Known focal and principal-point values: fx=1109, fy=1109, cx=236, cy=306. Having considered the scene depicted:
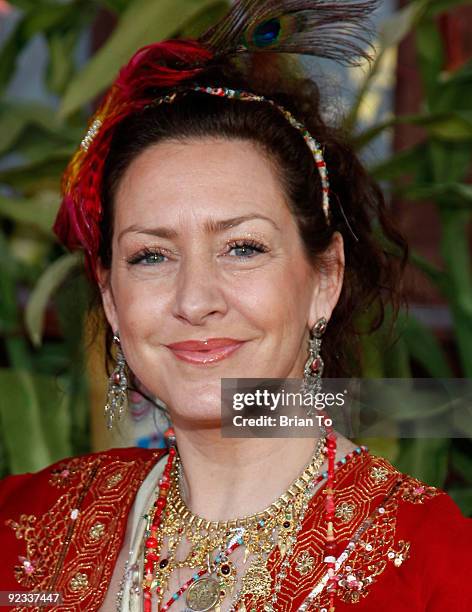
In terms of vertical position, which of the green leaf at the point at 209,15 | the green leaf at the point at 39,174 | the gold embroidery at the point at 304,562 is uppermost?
the green leaf at the point at 209,15

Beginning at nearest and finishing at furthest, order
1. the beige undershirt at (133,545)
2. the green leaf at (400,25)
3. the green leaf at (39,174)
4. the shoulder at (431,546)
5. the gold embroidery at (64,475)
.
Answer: the shoulder at (431,546)
the beige undershirt at (133,545)
the gold embroidery at (64,475)
the green leaf at (400,25)
the green leaf at (39,174)

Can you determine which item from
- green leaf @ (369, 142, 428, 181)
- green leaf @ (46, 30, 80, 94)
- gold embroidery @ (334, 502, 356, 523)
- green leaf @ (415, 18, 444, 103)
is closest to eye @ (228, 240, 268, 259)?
gold embroidery @ (334, 502, 356, 523)

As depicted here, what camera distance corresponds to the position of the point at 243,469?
1.60 metres

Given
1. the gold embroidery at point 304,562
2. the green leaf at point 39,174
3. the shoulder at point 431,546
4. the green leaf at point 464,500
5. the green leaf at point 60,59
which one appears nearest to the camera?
the shoulder at point 431,546

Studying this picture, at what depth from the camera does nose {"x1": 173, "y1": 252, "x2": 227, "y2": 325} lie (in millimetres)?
1465

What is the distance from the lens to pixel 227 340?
4.91 ft

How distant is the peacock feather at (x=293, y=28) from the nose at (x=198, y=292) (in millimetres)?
380

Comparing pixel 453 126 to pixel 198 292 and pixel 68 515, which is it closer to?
pixel 198 292

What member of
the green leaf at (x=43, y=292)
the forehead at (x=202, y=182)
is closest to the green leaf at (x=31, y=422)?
the green leaf at (x=43, y=292)

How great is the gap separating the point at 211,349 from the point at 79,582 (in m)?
0.42

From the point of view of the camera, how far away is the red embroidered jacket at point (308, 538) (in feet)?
4.54

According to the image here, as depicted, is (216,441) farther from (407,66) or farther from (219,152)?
(407,66)

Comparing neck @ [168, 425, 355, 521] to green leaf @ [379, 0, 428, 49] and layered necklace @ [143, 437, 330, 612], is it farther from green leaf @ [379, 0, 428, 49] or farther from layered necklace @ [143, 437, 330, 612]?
green leaf @ [379, 0, 428, 49]

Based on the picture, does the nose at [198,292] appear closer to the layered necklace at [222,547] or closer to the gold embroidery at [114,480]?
the layered necklace at [222,547]
